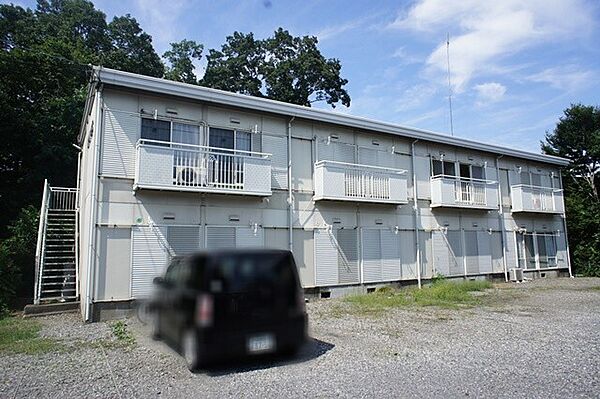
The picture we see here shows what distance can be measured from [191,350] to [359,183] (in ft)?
28.8

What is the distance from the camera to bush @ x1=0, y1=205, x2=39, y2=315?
10.2 meters

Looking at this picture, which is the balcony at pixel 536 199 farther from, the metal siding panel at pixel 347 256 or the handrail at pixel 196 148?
the handrail at pixel 196 148

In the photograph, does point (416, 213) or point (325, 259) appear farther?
point (416, 213)

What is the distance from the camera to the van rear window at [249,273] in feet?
16.1

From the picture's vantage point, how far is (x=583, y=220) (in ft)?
67.4

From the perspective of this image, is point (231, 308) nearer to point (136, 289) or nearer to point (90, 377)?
point (90, 377)

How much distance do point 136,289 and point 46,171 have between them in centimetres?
1144

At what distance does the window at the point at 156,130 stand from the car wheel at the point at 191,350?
6.57 metres

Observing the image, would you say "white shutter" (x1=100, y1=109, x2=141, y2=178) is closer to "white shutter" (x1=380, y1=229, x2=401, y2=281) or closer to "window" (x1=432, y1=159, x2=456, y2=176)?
"white shutter" (x1=380, y1=229, x2=401, y2=281)

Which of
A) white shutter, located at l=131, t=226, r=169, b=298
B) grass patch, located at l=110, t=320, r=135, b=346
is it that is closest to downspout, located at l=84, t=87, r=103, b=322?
grass patch, located at l=110, t=320, r=135, b=346

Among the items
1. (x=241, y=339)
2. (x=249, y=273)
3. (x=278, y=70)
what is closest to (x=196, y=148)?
(x=249, y=273)

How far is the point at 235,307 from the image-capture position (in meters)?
4.90

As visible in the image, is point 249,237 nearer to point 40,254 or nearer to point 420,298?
point 420,298

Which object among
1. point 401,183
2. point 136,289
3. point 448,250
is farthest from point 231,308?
point 448,250
